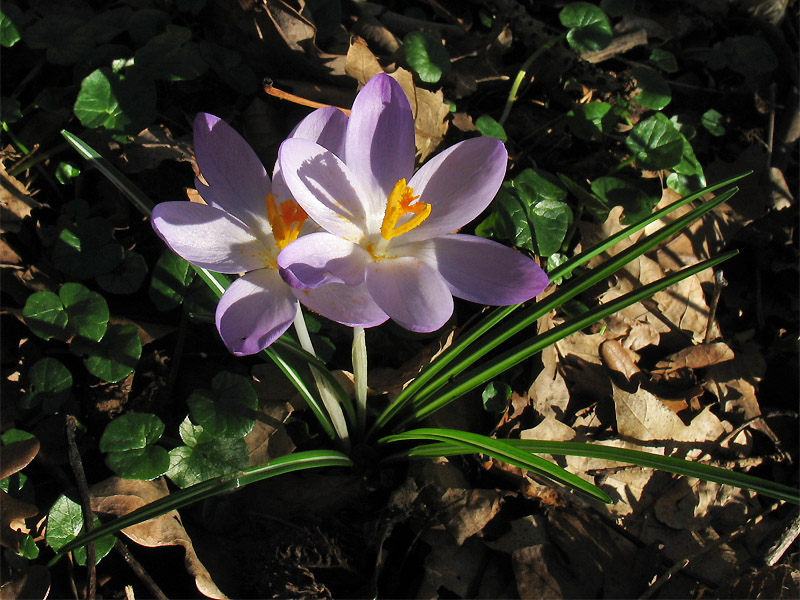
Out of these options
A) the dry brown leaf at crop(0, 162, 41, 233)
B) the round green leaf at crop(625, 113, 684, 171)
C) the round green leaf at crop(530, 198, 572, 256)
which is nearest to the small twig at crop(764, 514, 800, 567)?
the round green leaf at crop(530, 198, 572, 256)

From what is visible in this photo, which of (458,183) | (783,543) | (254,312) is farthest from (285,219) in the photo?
(783,543)

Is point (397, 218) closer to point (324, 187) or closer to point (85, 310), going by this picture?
point (324, 187)

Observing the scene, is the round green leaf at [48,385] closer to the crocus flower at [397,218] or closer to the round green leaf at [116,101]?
the round green leaf at [116,101]

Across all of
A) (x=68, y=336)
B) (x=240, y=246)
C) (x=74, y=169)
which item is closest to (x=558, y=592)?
(x=240, y=246)

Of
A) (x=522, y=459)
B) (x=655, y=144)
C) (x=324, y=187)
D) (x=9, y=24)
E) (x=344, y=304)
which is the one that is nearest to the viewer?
(x=344, y=304)

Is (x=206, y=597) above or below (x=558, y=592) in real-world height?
above

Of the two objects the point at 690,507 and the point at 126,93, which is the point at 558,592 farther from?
the point at 126,93

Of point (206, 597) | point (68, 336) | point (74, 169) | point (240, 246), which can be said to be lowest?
point (206, 597)

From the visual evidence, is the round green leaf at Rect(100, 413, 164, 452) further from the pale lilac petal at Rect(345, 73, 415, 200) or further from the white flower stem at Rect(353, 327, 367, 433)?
the pale lilac petal at Rect(345, 73, 415, 200)
